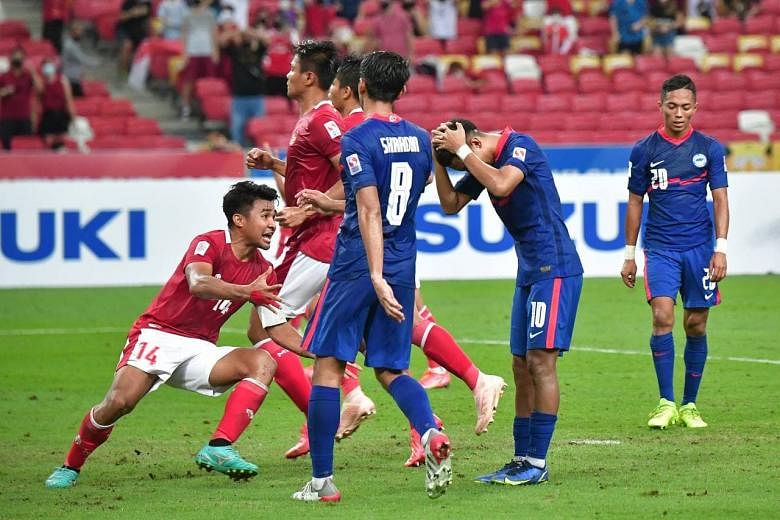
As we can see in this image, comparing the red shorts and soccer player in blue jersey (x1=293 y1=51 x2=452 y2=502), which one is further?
the red shorts

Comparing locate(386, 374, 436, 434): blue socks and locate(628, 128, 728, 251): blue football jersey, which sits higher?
locate(628, 128, 728, 251): blue football jersey

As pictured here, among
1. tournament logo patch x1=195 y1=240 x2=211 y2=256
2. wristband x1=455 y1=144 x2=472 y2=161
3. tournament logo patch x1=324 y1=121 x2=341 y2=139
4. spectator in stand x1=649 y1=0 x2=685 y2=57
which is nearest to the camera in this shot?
wristband x1=455 y1=144 x2=472 y2=161

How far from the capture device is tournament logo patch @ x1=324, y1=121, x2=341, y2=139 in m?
8.24

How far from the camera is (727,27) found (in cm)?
2517

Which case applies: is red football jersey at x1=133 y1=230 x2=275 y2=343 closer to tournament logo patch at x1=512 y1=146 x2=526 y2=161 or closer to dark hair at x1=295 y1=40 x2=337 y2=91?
dark hair at x1=295 y1=40 x2=337 y2=91

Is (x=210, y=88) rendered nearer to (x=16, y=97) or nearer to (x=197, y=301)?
(x=16, y=97)

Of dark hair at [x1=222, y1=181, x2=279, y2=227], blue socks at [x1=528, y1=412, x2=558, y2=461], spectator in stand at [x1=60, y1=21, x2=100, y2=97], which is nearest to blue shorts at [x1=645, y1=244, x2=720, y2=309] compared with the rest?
blue socks at [x1=528, y1=412, x2=558, y2=461]

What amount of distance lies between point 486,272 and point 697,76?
8707mm

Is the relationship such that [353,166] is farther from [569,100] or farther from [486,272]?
[569,100]

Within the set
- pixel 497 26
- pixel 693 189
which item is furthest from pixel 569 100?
pixel 693 189

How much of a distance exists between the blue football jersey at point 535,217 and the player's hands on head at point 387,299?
0.87 metres

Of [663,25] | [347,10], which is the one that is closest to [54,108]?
[347,10]

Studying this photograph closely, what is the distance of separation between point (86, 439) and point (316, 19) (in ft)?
54.5

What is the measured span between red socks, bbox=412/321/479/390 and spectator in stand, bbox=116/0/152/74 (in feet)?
52.5
